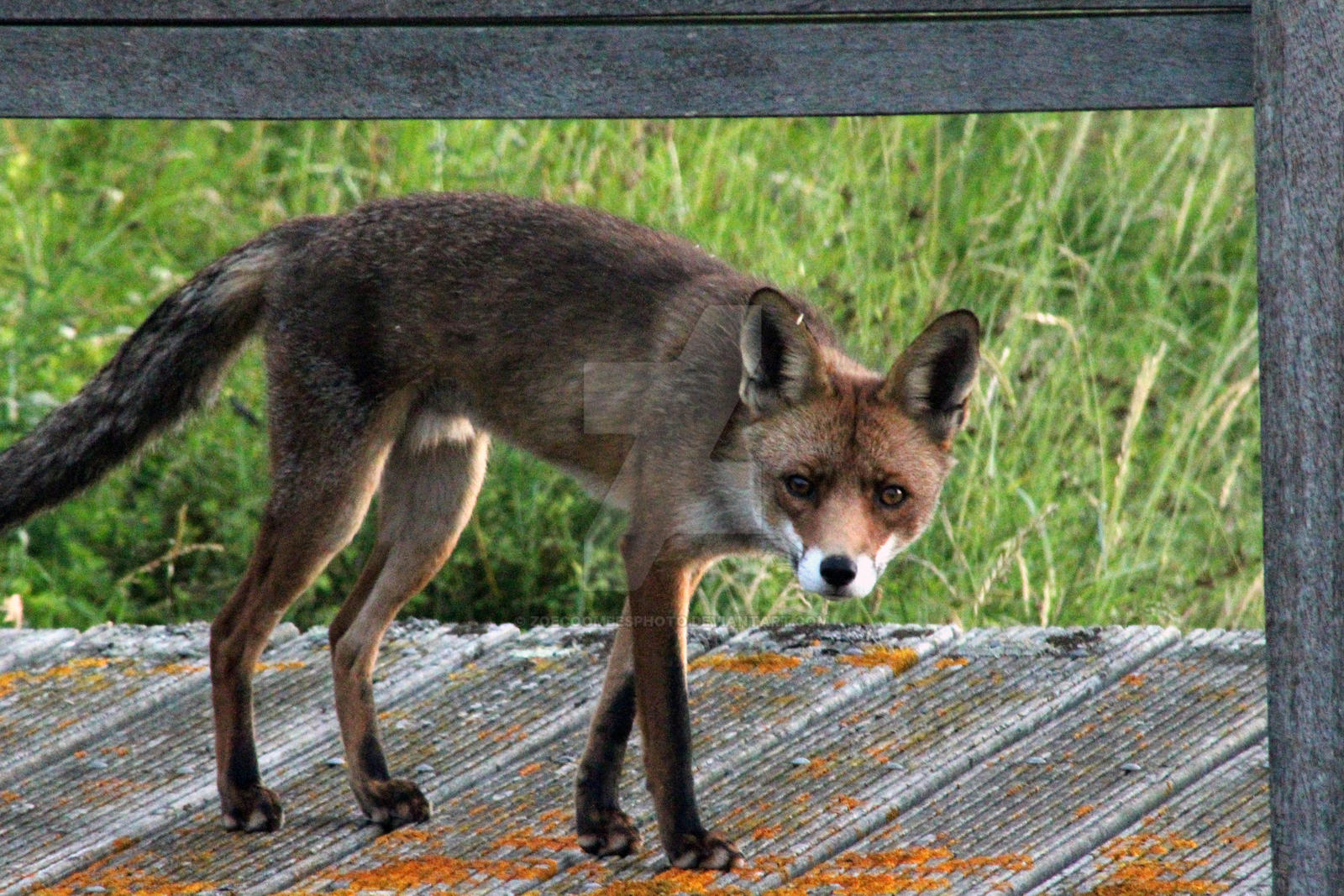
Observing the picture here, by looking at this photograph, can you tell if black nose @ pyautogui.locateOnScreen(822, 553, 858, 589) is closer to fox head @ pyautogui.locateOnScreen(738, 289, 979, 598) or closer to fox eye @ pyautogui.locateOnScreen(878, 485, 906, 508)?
fox head @ pyautogui.locateOnScreen(738, 289, 979, 598)

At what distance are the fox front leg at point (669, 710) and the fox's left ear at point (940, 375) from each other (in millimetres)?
586

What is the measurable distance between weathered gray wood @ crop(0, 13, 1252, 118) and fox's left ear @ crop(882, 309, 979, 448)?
829mm

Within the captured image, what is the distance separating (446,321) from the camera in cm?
406

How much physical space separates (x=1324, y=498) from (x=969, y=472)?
302cm

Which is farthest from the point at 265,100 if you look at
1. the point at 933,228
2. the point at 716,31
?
the point at 933,228

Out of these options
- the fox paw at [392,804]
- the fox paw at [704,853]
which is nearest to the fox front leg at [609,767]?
the fox paw at [704,853]

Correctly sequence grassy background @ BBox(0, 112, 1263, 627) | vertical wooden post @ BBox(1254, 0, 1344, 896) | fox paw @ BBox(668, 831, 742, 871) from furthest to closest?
grassy background @ BBox(0, 112, 1263, 627)
fox paw @ BBox(668, 831, 742, 871)
vertical wooden post @ BBox(1254, 0, 1344, 896)

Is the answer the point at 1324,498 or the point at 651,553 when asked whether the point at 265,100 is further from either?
the point at 1324,498

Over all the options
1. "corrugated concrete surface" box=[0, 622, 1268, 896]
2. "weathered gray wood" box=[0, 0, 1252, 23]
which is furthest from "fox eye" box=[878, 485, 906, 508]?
"weathered gray wood" box=[0, 0, 1252, 23]

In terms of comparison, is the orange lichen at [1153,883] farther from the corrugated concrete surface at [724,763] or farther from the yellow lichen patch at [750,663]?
the yellow lichen patch at [750,663]

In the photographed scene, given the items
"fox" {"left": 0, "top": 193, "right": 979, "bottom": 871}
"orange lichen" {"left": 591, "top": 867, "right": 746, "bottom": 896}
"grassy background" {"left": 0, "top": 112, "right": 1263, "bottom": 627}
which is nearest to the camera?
"orange lichen" {"left": 591, "top": 867, "right": 746, "bottom": 896}

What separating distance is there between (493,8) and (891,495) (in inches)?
54.3

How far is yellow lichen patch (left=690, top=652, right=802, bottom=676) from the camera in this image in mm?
4148

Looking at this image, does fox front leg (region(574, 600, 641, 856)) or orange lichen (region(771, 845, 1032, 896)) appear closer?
orange lichen (region(771, 845, 1032, 896))
